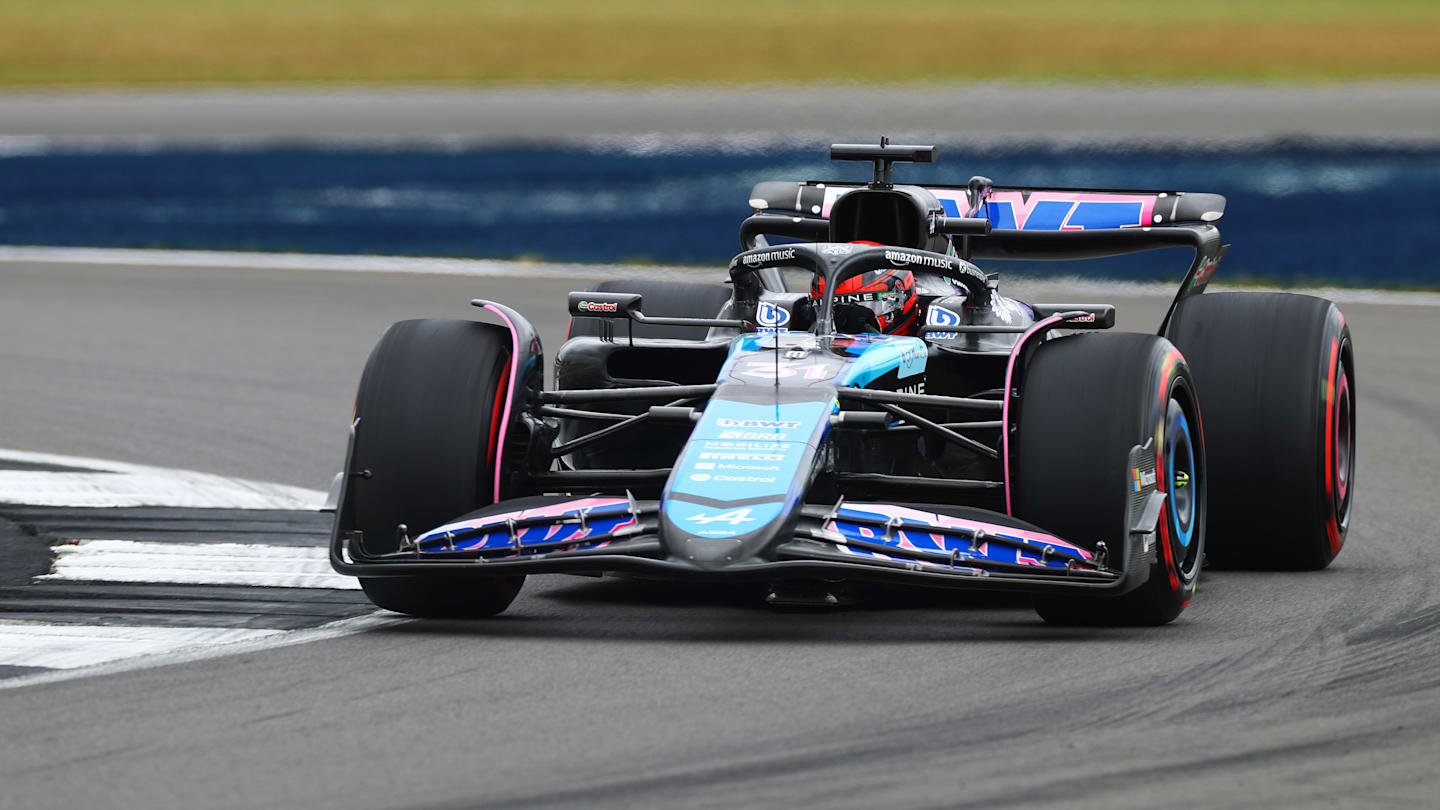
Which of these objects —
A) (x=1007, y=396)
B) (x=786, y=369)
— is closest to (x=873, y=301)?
(x=786, y=369)

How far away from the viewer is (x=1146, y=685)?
6.05 meters

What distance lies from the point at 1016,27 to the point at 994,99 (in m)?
13.7

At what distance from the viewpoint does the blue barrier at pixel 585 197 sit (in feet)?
62.2

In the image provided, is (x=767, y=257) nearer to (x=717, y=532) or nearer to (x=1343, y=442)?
(x=717, y=532)

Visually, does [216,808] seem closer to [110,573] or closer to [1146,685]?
[1146,685]

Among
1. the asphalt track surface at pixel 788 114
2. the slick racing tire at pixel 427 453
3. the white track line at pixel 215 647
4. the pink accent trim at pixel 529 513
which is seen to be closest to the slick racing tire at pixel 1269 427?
the pink accent trim at pixel 529 513

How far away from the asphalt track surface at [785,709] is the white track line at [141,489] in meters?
2.23

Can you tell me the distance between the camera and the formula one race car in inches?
259

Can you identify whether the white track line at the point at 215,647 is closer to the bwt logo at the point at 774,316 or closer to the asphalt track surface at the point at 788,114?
the bwt logo at the point at 774,316

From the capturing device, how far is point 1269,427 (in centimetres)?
834

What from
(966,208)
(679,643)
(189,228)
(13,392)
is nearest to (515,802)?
(679,643)

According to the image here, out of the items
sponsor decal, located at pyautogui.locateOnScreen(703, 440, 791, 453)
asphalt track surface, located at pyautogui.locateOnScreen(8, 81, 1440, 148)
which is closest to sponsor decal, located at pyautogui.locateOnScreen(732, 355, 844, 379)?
sponsor decal, located at pyautogui.locateOnScreen(703, 440, 791, 453)

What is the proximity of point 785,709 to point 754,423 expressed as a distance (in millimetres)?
1472

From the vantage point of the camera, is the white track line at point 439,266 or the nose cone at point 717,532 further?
the white track line at point 439,266
